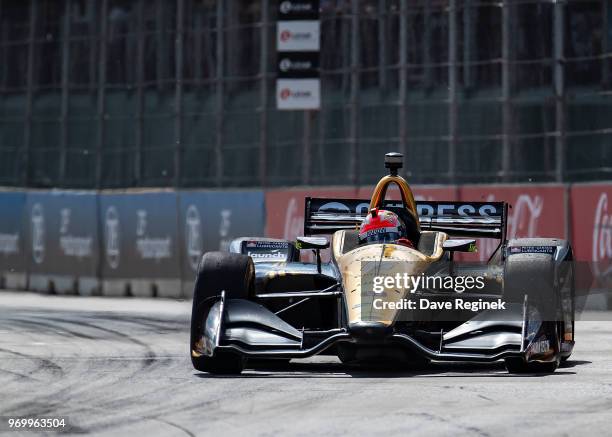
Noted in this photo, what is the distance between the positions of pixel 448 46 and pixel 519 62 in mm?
1346

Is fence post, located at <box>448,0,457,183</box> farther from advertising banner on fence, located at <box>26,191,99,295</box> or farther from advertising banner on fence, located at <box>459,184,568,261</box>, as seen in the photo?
advertising banner on fence, located at <box>26,191,99,295</box>

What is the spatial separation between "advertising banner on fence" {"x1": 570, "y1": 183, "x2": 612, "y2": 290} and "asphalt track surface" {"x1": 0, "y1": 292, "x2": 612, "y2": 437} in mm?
5854

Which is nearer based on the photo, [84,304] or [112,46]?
[84,304]

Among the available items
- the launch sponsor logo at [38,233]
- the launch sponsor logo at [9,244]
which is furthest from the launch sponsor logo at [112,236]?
the launch sponsor logo at [9,244]

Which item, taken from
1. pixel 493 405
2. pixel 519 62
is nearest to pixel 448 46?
pixel 519 62

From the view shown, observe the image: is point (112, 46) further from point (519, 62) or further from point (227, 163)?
point (519, 62)

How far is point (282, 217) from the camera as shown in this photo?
973 inches

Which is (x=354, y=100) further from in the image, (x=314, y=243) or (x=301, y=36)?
(x=314, y=243)

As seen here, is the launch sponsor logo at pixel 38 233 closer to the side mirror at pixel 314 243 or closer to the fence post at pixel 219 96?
the fence post at pixel 219 96

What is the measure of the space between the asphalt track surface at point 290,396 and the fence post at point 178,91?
11284 millimetres

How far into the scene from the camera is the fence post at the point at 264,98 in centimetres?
2577

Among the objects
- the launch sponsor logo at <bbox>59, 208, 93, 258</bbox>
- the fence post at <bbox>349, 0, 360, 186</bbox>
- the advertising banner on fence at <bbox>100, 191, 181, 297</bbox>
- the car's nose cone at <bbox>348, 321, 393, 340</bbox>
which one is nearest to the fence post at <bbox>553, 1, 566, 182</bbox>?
the fence post at <bbox>349, 0, 360, 186</bbox>

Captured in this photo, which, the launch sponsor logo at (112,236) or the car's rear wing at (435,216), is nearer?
the car's rear wing at (435,216)

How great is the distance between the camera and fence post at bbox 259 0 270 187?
84.5ft
